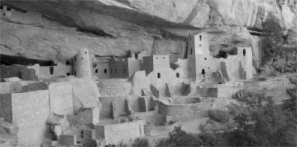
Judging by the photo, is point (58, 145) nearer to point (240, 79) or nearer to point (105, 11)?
point (105, 11)

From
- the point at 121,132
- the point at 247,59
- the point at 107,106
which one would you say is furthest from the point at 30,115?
the point at 247,59

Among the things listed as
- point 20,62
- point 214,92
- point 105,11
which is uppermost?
point 105,11

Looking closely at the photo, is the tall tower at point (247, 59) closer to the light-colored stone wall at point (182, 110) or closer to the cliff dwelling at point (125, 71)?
the cliff dwelling at point (125, 71)

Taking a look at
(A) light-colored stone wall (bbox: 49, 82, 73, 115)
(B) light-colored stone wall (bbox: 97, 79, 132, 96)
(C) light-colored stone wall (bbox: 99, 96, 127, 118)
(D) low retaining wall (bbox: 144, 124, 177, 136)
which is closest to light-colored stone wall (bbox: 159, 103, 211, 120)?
(D) low retaining wall (bbox: 144, 124, 177, 136)

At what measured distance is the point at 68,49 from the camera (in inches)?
832

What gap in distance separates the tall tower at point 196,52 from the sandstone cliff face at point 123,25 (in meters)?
0.57

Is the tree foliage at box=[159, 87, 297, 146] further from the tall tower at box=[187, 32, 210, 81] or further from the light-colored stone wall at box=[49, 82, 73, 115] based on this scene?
the tall tower at box=[187, 32, 210, 81]

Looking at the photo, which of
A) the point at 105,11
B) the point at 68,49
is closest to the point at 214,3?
the point at 105,11

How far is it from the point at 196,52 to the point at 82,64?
5.95 m

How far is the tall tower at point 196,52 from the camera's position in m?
22.2

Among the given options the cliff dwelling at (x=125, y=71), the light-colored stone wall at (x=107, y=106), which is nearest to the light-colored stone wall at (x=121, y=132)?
the cliff dwelling at (x=125, y=71)

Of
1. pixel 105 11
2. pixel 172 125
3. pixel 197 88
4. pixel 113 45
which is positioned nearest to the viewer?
pixel 172 125

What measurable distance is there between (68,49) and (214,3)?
24.3 ft

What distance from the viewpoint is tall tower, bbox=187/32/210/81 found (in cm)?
2223
